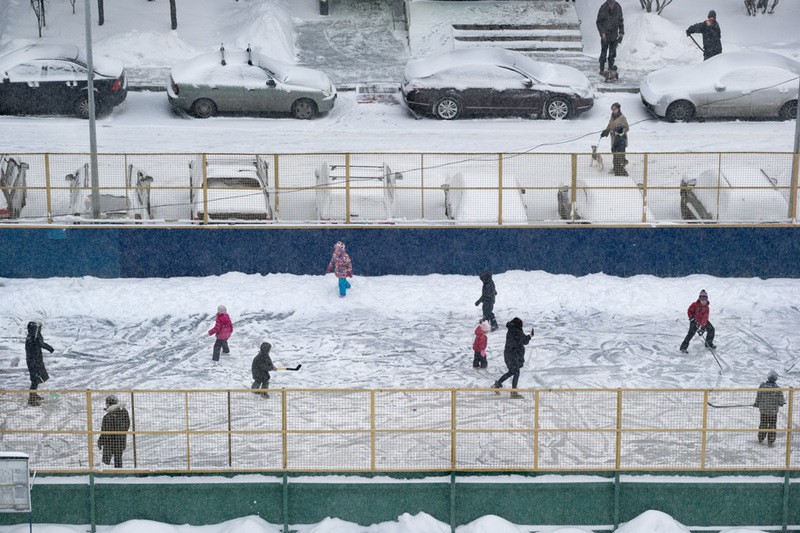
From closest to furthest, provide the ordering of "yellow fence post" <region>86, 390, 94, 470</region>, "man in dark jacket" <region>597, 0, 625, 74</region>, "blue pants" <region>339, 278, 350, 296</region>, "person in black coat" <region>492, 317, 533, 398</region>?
1. "yellow fence post" <region>86, 390, 94, 470</region>
2. "person in black coat" <region>492, 317, 533, 398</region>
3. "blue pants" <region>339, 278, 350, 296</region>
4. "man in dark jacket" <region>597, 0, 625, 74</region>

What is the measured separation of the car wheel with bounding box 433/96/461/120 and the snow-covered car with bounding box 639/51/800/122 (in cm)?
398

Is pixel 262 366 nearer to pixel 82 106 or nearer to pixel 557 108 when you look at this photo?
pixel 82 106

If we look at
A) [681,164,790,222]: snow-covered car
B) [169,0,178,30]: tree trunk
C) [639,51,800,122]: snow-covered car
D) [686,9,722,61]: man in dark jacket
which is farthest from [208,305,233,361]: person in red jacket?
[686,9,722,61]: man in dark jacket

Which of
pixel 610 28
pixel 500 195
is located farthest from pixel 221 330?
pixel 610 28

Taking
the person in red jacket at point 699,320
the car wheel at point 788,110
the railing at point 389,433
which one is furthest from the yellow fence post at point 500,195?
the car wheel at point 788,110

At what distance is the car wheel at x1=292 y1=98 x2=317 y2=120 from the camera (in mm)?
30953

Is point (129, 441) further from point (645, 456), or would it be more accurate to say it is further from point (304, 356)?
point (645, 456)

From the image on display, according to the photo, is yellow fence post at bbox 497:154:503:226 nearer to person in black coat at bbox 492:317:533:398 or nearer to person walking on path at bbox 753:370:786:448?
person in black coat at bbox 492:317:533:398

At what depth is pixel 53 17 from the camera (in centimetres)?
3472

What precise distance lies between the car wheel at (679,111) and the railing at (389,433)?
12.6m

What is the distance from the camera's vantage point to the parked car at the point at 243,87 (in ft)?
100

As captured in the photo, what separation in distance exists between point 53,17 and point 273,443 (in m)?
19.3

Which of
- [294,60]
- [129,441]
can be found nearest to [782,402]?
[129,441]

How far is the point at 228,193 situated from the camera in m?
26.1
